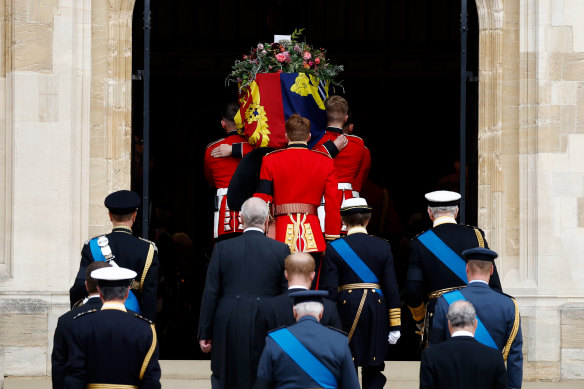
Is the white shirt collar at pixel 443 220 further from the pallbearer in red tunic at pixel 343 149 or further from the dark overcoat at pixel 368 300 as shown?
the pallbearer in red tunic at pixel 343 149

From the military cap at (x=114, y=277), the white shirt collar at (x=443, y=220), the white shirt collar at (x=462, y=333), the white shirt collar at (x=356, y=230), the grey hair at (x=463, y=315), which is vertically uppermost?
the white shirt collar at (x=443, y=220)

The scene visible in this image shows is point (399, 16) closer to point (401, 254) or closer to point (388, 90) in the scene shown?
point (388, 90)

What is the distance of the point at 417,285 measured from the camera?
893 centimetres

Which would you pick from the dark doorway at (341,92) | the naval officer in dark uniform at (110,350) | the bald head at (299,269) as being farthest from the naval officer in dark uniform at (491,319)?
the dark doorway at (341,92)

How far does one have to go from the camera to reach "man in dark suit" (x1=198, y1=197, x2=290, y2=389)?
8453mm

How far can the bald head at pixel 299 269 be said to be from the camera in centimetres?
767

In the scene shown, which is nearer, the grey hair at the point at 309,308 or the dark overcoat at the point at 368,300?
the grey hair at the point at 309,308

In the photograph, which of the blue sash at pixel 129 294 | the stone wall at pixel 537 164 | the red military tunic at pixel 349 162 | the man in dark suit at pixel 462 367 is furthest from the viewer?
the stone wall at pixel 537 164

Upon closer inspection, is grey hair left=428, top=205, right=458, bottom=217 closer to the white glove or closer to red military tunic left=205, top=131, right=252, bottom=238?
the white glove

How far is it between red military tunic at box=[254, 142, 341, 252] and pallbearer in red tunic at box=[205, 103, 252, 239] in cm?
110

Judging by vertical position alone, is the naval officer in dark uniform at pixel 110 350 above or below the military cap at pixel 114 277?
below

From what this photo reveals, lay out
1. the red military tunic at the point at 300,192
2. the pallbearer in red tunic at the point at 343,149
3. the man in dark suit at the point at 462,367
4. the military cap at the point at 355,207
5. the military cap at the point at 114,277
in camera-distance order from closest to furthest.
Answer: the man in dark suit at the point at 462,367 < the military cap at the point at 114,277 < the military cap at the point at 355,207 < the red military tunic at the point at 300,192 < the pallbearer in red tunic at the point at 343,149

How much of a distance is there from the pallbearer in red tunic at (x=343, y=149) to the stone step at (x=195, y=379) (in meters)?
1.22

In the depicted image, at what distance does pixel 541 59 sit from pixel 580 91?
41cm
